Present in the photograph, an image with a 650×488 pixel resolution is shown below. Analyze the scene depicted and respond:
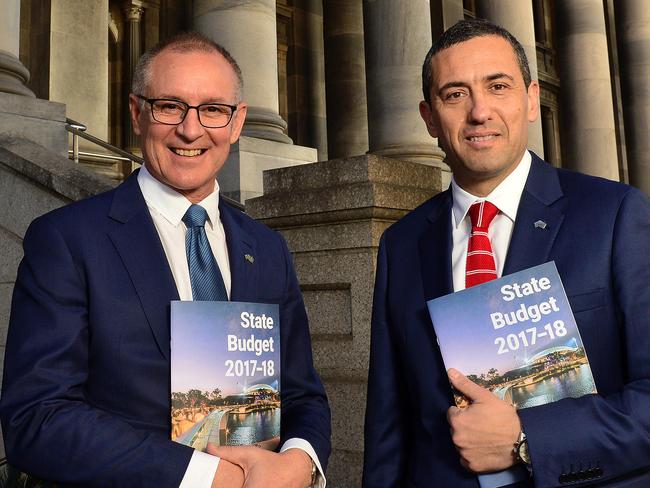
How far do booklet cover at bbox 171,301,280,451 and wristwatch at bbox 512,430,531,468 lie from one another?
723mm

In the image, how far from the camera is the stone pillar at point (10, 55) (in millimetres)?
8500

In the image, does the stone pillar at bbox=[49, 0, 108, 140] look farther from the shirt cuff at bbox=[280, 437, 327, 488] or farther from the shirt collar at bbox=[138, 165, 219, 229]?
the shirt cuff at bbox=[280, 437, 327, 488]

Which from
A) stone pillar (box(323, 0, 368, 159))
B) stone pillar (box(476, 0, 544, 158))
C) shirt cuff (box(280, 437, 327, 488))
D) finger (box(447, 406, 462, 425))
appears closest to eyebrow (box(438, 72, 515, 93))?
finger (box(447, 406, 462, 425))

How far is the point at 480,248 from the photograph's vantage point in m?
2.37

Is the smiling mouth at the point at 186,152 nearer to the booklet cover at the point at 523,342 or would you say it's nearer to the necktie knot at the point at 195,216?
the necktie knot at the point at 195,216

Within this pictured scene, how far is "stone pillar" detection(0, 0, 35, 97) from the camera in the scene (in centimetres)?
850

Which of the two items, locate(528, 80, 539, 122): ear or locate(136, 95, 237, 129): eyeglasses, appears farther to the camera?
locate(528, 80, 539, 122): ear

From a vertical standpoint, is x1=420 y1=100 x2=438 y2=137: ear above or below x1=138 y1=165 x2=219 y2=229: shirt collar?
above

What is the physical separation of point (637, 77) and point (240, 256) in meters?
24.6

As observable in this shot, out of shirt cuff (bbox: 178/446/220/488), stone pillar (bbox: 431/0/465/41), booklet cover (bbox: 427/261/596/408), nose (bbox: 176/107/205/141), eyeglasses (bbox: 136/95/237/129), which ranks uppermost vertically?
stone pillar (bbox: 431/0/465/41)

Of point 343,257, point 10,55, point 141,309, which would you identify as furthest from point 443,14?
point 141,309

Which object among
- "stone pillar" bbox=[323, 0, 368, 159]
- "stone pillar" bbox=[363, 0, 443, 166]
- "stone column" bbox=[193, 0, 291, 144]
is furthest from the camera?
"stone pillar" bbox=[323, 0, 368, 159]

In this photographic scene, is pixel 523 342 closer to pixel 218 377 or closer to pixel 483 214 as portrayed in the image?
pixel 483 214

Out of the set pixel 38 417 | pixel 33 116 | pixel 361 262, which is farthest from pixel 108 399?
pixel 33 116
